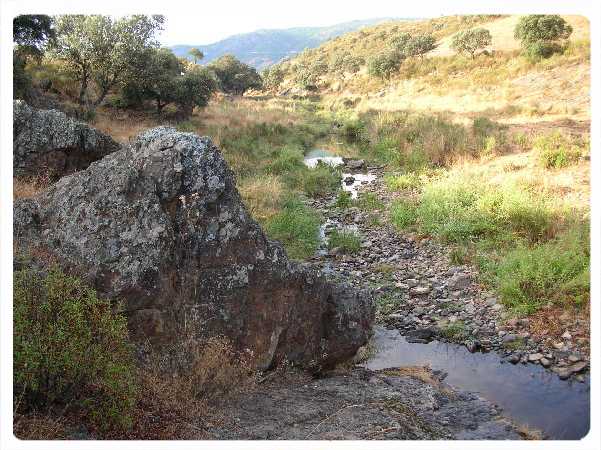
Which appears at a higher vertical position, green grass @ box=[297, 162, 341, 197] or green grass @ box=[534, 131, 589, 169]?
green grass @ box=[534, 131, 589, 169]

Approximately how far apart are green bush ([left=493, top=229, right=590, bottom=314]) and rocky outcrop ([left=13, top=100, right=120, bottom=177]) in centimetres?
753

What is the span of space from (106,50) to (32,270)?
15125mm

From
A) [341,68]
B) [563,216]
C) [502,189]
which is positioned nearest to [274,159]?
[502,189]

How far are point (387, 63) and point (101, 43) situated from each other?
1070 inches

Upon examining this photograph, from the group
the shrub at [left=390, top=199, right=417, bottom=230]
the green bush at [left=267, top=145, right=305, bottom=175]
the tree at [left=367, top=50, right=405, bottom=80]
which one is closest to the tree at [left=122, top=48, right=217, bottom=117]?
the green bush at [left=267, top=145, right=305, bottom=175]

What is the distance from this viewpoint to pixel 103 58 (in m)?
17.1

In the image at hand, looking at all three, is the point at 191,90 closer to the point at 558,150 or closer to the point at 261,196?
the point at 261,196

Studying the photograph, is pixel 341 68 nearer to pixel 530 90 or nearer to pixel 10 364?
pixel 530 90

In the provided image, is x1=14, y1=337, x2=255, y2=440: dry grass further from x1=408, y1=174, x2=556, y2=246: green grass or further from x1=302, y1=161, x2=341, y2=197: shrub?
x1=302, y1=161, x2=341, y2=197: shrub

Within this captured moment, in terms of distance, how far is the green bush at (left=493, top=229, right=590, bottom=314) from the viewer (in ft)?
24.8

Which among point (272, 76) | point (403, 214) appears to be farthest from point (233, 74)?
point (403, 214)

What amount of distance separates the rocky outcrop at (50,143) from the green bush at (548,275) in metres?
7.53

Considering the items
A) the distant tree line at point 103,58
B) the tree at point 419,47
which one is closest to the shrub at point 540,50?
the tree at point 419,47

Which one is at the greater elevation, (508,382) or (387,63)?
(387,63)
